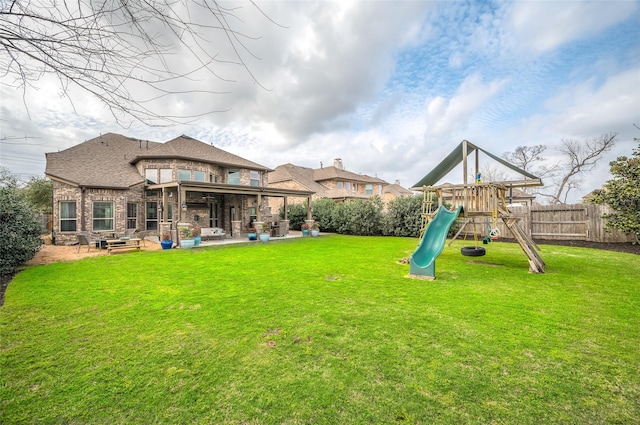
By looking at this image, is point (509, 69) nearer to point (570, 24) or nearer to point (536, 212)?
point (570, 24)

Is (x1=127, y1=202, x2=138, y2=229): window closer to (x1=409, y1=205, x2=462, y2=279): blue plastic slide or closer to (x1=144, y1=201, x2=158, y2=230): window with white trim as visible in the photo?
(x1=144, y1=201, x2=158, y2=230): window with white trim

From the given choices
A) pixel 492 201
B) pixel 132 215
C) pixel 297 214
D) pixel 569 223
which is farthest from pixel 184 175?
pixel 569 223

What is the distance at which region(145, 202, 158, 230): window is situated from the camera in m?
17.3

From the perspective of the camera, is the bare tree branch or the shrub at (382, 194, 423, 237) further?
the bare tree branch

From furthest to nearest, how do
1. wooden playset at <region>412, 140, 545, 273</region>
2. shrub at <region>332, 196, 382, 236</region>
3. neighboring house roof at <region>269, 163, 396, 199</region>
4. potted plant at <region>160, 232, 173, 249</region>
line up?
neighboring house roof at <region>269, 163, 396, 199</region>, shrub at <region>332, 196, 382, 236</region>, potted plant at <region>160, 232, 173, 249</region>, wooden playset at <region>412, 140, 545, 273</region>

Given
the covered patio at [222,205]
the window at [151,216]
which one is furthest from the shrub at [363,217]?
the window at [151,216]

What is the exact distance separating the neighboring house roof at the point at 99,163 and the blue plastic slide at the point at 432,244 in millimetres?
17047

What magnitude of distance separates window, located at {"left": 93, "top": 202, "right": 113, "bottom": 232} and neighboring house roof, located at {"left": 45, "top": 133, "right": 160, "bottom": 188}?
117cm

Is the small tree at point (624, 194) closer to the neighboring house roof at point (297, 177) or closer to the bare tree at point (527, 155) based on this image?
the bare tree at point (527, 155)

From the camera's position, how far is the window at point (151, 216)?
17.3 metres

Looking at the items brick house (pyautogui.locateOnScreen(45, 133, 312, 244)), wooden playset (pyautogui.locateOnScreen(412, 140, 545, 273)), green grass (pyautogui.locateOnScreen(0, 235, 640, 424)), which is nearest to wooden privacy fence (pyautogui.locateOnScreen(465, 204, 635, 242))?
wooden playset (pyautogui.locateOnScreen(412, 140, 545, 273))

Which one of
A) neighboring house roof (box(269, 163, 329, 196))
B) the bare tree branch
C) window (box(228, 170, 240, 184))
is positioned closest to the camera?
window (box(228, 170, 240, 184))

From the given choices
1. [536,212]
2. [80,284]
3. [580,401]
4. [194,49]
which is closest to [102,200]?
[80,284]

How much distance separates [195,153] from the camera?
18.8 m
